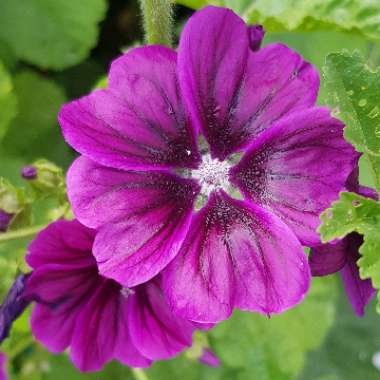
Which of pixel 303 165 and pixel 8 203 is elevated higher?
pixel 303 165

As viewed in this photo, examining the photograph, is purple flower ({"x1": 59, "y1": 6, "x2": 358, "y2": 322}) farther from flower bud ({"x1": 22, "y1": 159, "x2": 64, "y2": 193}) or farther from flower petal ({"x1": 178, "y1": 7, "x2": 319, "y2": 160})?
flower bud ({"x1": 22, "y1": 159, "x2": 64, "y2": 193})

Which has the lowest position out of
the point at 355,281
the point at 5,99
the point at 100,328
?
the point at 5,99

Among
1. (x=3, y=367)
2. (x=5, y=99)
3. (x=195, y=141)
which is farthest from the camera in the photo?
(x=5, y=99)

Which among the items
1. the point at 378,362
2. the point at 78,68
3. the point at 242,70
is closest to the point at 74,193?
the point at 242,70

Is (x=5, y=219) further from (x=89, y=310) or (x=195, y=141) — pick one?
(x=195, y=141)

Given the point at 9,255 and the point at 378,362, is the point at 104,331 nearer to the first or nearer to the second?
the point at 9,255

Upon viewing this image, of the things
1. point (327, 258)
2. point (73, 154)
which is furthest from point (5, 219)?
point (73, 154)

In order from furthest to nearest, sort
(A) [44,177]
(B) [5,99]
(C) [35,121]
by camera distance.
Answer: (C) [35,121]
(B) [5,99]
(A) [44,177]

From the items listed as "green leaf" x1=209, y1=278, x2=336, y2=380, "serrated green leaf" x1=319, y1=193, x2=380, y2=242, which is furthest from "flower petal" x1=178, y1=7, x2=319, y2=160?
"green leaf" x1=209, y1=278, x2=336, y2=380
